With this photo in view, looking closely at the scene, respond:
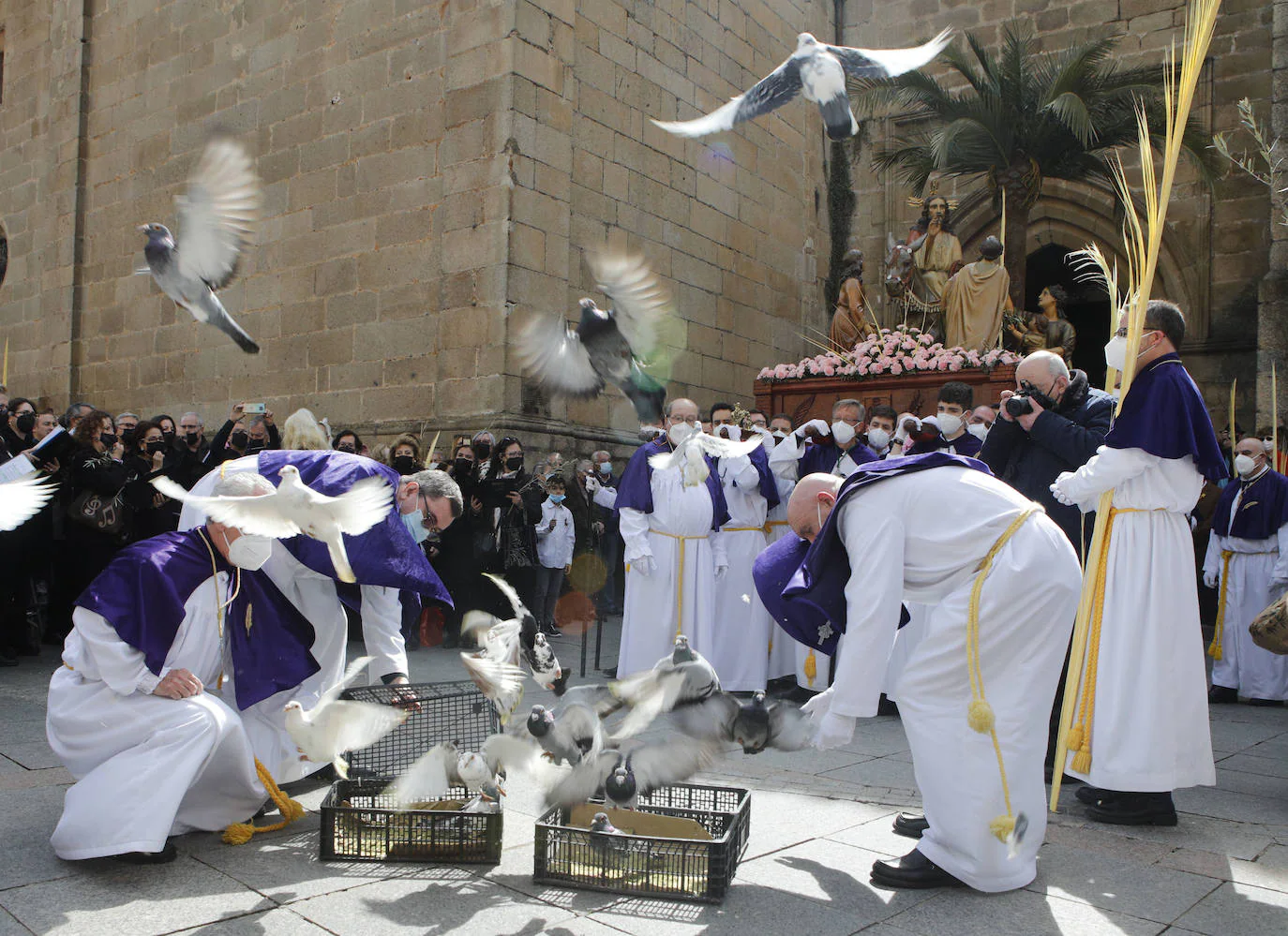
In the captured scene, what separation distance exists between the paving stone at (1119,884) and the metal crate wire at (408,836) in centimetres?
186

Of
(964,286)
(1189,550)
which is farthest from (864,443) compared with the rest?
(964,286)

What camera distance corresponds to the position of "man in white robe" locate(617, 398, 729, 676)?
7.50 meters

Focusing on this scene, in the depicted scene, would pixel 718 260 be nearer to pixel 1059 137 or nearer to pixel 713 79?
pixel 713 79

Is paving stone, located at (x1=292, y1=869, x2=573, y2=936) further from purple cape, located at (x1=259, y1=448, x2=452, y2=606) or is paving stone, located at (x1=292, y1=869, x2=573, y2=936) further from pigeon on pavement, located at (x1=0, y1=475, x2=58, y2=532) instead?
pigeon on pavement, located at (x1=0, y1=475, x2=58, y2=532)

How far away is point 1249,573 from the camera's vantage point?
26.2 ft

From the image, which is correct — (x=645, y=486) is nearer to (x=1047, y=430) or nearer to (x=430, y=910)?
(x=1047, y=430)

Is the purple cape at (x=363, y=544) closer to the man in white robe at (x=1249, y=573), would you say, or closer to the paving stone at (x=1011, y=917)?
the paving stone at (x=1011, y=917)

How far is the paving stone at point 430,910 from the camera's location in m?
3.09

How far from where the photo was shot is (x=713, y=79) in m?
13.7

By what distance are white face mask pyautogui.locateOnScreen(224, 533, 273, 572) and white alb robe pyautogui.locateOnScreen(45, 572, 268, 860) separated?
0.49ft

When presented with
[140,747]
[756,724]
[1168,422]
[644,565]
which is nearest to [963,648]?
[756,724]

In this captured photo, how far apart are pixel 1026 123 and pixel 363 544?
12.5m

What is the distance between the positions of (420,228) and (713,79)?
16.2 ft

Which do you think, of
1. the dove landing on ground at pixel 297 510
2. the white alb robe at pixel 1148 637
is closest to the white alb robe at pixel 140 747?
the dove landing on ground at pixel 297 510
